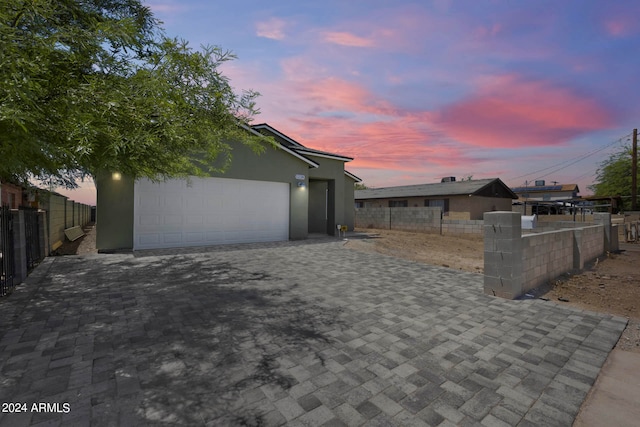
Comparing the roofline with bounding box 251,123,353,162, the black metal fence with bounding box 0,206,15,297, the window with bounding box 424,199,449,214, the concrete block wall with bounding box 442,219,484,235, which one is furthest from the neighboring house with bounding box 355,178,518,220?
the black metal fence with bounding box 0,206,15,297

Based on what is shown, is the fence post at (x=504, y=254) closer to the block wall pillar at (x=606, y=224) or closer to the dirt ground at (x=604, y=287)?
the dirt ground at (x=604, y=287)

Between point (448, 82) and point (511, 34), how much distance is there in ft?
7.72

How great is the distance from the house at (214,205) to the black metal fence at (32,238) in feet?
5.01

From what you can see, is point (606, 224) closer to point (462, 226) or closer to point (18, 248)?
point (462, 226)

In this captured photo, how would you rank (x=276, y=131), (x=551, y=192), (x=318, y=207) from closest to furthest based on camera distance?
(x=276, y=131) → (x=318, y=207) → (x=551, y=192)

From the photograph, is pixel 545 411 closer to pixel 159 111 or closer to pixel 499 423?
pixel 499 423

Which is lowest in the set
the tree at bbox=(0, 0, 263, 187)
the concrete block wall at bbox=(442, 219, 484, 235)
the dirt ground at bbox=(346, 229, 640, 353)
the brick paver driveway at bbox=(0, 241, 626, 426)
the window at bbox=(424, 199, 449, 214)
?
the dirt ground at bbox=(346, 229, 640, 353)

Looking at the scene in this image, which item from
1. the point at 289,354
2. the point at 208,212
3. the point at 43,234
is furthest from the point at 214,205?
the point at 289,354

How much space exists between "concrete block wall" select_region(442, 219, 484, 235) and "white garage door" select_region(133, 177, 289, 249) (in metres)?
10.9

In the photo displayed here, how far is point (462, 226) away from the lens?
16.9 metres

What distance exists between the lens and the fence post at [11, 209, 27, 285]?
5.58m

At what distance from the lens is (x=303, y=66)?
7.72 m

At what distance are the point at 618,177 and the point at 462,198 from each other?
3109 centimetres

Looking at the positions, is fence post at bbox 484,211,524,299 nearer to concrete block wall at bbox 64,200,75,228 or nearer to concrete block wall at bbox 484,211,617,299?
concrete block wall at bbox 484,211,617,299
